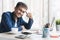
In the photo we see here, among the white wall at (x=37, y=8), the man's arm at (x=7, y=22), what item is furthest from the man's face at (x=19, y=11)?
the white wall at (x=37, y=8)

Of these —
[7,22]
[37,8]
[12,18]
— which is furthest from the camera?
[37,8]

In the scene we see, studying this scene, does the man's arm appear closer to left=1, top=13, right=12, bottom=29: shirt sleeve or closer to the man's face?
left=1, top=13, right=12, bottom=29: shirt sleeve

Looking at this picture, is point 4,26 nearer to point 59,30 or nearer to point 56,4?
point 59,30

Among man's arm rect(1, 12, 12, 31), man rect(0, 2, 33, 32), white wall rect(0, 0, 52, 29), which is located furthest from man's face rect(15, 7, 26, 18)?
white wall rect(0, 0, 52, 29)

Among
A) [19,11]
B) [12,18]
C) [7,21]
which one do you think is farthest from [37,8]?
[7,21]

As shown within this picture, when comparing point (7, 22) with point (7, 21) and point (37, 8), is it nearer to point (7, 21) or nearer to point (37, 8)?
point (7, 21)

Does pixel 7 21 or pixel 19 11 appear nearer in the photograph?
pixel 7 21

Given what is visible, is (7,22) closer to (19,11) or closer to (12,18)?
(12,18)

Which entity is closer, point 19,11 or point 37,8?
point 19,11

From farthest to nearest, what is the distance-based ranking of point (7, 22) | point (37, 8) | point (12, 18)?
point (37, 8) < point (12, 18) < point (7, 22)

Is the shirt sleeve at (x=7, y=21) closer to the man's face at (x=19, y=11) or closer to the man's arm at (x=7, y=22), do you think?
the man's arm at (x=7, y=22)

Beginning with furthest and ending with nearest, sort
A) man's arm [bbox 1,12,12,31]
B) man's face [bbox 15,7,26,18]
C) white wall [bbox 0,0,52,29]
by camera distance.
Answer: white wall [bbox 0,0,52,29], man's face [bbox 15,7,26,18], man's arm [bbox 1,12,12,31]

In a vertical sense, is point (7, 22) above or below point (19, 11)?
below

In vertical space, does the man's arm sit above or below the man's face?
below
